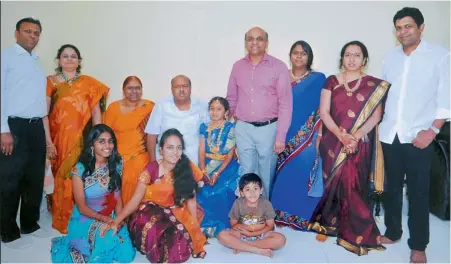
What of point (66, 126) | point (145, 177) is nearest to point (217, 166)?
point (145, 177)

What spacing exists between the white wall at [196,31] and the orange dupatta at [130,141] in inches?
27.1

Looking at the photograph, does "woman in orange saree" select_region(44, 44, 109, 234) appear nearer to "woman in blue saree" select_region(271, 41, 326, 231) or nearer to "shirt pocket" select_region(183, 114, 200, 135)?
"shirt pocket" select_region(183, 114, 200, 135)

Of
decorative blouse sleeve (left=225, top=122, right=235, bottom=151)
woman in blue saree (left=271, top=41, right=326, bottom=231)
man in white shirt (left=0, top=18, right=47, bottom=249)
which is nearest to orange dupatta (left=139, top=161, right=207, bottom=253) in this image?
decorative blouse sleeve (left=225, top=122, right=235, bottom=151)

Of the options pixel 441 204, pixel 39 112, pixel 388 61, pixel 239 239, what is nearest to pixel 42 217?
pixel 39 112

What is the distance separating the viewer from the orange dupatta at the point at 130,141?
3.02 meters

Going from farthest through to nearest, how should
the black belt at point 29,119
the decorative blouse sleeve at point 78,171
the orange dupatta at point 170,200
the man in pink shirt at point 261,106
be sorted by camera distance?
the man in pink shirt at point 261,106, the black belt at point 29,119, the orange dupatta at point 170,200, the decorative blouse sleeve at point 78,171

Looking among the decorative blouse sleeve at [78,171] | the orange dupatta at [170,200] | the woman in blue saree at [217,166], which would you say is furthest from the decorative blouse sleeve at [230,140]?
the decorative blouse sleeve at [78,171]

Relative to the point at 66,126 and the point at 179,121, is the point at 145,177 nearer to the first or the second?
the point at 179,121

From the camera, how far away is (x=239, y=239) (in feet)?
8.79

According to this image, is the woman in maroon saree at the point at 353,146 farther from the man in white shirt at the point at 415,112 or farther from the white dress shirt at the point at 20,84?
the white dress shirt at the point at 20,84

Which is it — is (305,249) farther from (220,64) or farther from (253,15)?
(253,15)

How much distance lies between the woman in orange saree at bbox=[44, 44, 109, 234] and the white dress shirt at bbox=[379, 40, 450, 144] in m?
2.13

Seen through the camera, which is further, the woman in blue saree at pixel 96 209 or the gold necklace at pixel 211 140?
the gold necklace at pixel 211 140

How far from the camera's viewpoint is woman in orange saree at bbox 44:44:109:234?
10.1 ft
